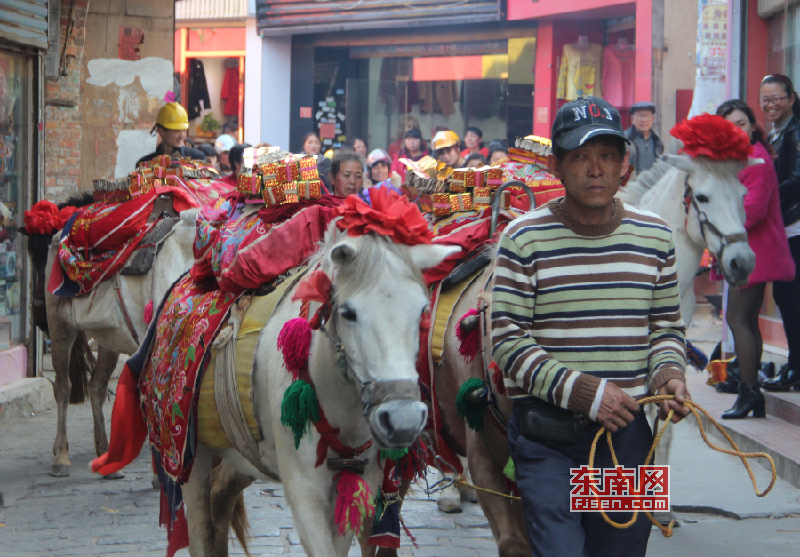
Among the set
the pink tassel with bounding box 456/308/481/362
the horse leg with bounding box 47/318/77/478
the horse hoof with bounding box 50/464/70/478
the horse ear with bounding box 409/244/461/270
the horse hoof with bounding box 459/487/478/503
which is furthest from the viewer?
the horse leg with bounding box 47/318/77/478

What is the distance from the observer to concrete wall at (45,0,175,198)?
11250mm

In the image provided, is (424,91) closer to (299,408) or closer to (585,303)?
(299,408)

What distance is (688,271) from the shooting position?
16.6 feet

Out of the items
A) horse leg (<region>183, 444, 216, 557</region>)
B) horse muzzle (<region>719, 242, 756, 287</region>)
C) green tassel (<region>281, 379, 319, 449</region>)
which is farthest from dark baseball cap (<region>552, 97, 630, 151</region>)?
horse muzzle (<region>719, 242, 756, 287</region>)

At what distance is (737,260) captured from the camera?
16.3 ft

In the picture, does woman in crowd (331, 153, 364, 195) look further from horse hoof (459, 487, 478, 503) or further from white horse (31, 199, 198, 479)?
horse hoof (459, 487, 478, 503)

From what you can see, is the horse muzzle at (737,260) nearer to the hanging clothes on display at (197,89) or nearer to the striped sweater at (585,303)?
the striped sweater at (585,303)

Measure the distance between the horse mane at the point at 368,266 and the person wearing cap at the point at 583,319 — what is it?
0.33 meters

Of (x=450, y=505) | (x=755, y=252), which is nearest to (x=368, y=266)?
(x=450, y=505)

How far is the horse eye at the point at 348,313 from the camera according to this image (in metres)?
2.80

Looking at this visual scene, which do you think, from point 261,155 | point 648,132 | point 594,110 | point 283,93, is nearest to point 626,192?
point 261,155

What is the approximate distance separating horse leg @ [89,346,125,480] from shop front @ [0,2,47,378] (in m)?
1.92

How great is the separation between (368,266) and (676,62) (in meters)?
13.0

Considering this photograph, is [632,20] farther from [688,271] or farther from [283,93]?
[688,271]
